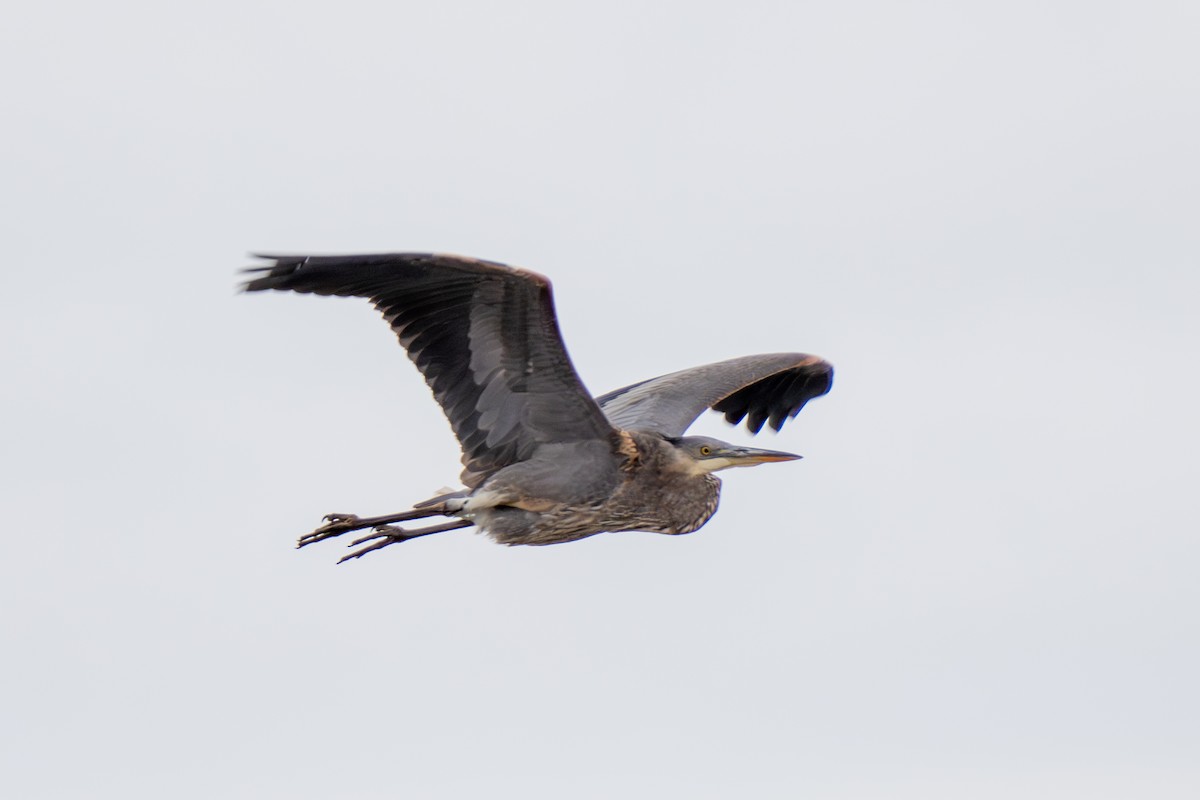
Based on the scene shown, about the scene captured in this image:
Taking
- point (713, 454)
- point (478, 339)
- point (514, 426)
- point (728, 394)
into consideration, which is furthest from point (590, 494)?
point (728, 394)

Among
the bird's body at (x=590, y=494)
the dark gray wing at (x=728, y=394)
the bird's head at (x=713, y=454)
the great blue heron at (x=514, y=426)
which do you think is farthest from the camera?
the dark gray wing at (x=728, y=394)

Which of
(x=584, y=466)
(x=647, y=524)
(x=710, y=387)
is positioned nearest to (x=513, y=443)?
(x=584, y=466)

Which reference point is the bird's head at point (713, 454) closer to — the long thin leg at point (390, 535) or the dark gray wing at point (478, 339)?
the dark gray wing at point (478, 339)

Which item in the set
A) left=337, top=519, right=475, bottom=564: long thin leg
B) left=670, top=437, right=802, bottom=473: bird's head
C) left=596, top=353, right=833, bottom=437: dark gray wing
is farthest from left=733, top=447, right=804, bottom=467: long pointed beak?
left=337, top=519, right=475, bottom=564: long thin leg

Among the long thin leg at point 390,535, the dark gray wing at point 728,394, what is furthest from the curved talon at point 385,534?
the dark gray wing at point 728,394

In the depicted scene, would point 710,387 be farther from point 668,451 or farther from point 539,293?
point 539,293

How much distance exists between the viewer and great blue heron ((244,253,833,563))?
10375 millimetres

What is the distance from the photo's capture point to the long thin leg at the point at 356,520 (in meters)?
11.7

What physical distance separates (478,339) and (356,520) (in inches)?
64.9

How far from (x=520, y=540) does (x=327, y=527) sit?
47.8 inches

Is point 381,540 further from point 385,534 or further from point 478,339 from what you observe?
point 478,339

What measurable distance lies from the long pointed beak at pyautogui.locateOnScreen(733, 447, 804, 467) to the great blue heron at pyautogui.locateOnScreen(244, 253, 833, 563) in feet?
0.03

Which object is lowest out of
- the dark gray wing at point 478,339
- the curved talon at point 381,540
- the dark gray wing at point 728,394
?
the curved talon at point 381,540

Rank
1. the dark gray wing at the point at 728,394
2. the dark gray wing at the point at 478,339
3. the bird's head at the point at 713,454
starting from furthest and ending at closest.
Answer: the dark gray wing at the point at 728,394 → the bird's head at the point at 713,454 → the dark gray wing at the point at 478,339
